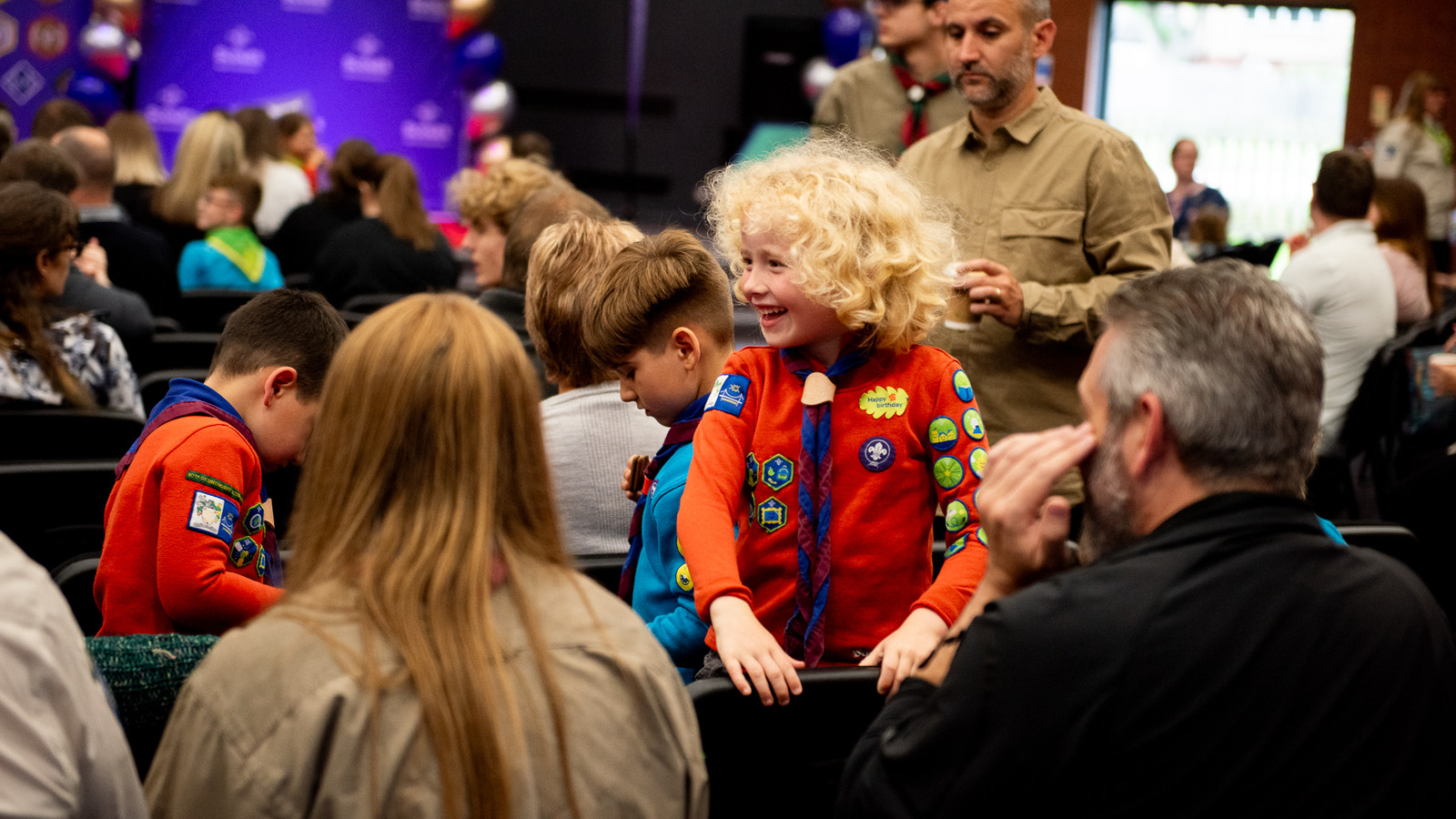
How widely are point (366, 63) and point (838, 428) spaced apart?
31.9 feet

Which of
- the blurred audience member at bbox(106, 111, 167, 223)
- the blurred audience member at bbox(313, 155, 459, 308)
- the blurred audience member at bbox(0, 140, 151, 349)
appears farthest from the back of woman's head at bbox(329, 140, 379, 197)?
the blurred audience member at bbox(0, 140, 151, 349)

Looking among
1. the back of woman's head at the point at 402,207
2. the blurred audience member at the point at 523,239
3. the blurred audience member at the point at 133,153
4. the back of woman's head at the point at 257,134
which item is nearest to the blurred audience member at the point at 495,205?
the blurred audience member at the point at 523,239

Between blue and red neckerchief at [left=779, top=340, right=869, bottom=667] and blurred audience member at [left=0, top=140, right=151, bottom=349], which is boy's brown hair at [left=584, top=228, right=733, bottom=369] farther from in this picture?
blurred audience member at [left=0, top=140, right=151, bottom=349]

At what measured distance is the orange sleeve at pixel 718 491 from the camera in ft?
5.48

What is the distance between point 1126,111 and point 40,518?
11.2 metres

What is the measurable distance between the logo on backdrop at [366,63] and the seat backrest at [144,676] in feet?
32.2

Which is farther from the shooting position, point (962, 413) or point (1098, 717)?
point (962, 413)

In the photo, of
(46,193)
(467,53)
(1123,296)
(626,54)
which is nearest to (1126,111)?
(626,54)

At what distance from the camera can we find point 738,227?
76.8 inches

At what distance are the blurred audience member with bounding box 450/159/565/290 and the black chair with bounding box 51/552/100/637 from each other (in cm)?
187

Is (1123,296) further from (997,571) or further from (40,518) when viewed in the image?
(40,518)

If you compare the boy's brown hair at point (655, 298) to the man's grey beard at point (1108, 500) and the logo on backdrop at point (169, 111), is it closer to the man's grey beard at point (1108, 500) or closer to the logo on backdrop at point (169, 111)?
the man's grey beard at point (1108, 500)

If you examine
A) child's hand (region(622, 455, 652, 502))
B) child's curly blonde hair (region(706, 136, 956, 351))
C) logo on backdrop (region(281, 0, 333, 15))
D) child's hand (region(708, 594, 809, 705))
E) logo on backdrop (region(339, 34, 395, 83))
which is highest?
logo on backdrop (region(281, 0, 333, 15))

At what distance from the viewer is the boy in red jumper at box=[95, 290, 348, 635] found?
5.79 ft
